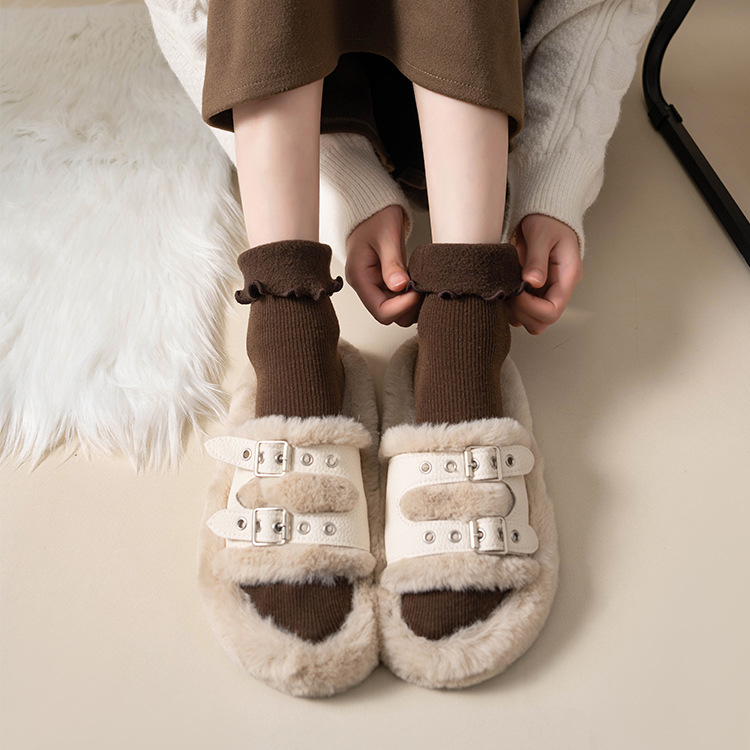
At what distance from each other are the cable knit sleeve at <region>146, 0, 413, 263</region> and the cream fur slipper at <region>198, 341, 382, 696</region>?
27 centimetres

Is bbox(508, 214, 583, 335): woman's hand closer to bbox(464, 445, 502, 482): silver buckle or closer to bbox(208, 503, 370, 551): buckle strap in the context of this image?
bbox(464, 445, 502, 482): silver buckle

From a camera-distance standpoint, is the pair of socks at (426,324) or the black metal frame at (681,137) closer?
the pair of socks at (426,324)

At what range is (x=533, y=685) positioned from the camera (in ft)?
1.72

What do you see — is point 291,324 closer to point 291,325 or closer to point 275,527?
point 291,325

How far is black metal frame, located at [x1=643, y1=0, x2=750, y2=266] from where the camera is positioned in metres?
0.86

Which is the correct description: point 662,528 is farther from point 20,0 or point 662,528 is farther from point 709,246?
point 20,0

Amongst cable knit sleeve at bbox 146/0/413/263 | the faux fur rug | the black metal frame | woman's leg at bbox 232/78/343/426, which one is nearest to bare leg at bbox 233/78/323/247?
woman's leg at bbox 232/78/343/426

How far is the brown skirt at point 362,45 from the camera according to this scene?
549mm

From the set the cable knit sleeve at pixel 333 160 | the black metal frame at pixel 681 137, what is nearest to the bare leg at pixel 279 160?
the cable knit sleeve at pixel 333 160

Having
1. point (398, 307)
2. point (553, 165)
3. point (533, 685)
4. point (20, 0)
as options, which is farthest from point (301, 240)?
point (20, 0)

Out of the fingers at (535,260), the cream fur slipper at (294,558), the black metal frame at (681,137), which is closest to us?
the cream fur slipper at (294,558)

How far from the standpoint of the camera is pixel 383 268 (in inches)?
26.2

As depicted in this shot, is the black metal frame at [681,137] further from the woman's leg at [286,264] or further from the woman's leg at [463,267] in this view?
the woman's leg at [286,264]

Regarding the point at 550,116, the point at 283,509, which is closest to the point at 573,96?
the point at 550,116
